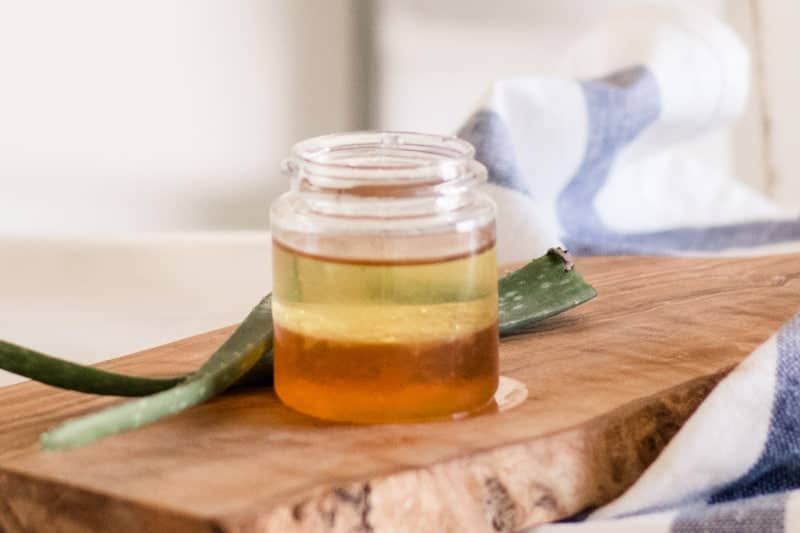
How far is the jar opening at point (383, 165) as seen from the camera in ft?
1.25

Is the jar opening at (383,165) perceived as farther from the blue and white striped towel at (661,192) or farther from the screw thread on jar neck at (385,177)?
the blue and white striped towel at (661,192)

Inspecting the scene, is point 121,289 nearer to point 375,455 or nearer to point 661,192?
point 375,455

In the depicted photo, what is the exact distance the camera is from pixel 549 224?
2.32 ft

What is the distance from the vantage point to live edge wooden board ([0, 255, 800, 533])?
311mm

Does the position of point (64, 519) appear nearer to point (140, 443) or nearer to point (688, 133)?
point (140, 443)

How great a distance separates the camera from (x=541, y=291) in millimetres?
478

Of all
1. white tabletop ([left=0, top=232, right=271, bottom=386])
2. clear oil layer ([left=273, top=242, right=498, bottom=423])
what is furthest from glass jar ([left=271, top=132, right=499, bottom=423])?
white tabletop ([left=0, top=232, right=271, bottom=386])

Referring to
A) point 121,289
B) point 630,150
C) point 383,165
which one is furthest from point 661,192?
point 383,165

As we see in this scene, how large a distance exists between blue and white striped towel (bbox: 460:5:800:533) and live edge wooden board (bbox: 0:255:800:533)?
18mm

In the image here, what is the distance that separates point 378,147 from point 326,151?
0.07ft

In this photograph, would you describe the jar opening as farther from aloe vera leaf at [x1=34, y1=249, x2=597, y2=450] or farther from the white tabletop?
the white tabletop

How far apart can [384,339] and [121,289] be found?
33 centimetres

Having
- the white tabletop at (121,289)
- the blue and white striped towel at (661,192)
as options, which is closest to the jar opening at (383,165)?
the blue and white striped towel at (661,192)

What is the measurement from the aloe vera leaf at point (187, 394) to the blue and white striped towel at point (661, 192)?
0.39 ft
